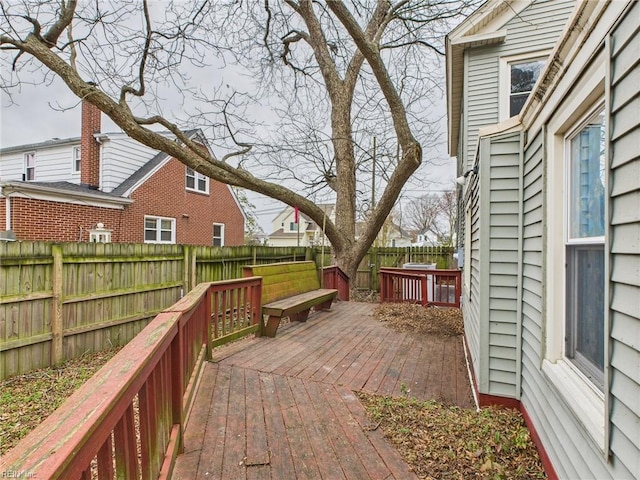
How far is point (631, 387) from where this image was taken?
1245 mm

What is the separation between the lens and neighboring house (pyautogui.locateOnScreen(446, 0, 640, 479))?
4.28 feet

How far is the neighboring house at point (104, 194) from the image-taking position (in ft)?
31.1

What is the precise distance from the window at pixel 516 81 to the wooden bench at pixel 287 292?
450cm

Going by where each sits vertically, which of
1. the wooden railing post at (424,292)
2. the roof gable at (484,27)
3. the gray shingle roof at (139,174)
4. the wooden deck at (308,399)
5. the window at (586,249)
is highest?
the roof gable at (484,27)

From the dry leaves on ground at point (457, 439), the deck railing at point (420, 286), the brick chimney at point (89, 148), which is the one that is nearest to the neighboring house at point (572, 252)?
the dry leaves on ground at point (457, 439)

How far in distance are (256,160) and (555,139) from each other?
29.4 ft

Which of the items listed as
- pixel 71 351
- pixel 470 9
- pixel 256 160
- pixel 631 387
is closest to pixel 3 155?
pixel 256 160

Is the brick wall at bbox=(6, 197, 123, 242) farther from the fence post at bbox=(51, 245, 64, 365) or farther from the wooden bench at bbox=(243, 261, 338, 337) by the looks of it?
the wooden bench at bbox=(243, 261, 338, 337)

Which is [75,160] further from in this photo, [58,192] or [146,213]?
[58,192]

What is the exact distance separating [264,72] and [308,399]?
9647 mm

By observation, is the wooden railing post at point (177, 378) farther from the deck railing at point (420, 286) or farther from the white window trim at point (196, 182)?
the white window trim at point (196, 182)

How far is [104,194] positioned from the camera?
428 inches

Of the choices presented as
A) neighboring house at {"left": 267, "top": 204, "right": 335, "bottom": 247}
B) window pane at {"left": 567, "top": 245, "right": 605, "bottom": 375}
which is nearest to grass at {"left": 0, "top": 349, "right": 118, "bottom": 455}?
window pane at {"left": 567, "top": 245, "right": 605, "bottom": 375}

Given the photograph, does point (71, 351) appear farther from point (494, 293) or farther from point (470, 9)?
point (470, 9)
